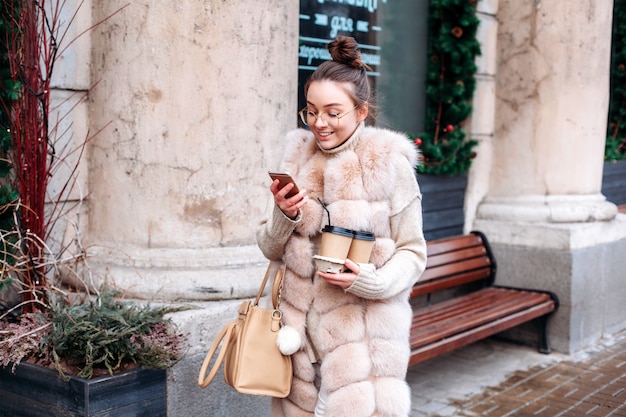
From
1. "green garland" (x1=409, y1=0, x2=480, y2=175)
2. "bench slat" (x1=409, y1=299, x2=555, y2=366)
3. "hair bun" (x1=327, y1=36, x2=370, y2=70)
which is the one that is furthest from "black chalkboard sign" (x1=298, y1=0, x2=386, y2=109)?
"hair bun" (x1=327, y1=36, x2=370, y2=70)

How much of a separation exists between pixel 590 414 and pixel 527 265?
1.75 meters

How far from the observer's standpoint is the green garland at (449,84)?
6.36m

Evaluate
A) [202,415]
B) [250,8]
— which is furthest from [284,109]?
[202,415]

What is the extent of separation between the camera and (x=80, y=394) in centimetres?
323

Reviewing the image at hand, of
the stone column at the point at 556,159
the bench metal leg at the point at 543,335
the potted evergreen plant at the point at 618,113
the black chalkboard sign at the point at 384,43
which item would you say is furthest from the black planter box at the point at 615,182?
the black chalkboard sign at the point at 384,43

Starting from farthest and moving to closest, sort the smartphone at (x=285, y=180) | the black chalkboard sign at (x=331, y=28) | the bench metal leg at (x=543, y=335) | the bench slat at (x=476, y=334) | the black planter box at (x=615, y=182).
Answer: the black planter box at (x=615, y=182) < the bench metal leg at (x=543, y=335) < the black chalkboard sign at (x=331, y=28) < the bench slat at (x=476, y=334) < the smartphone at (x=285, y=180)

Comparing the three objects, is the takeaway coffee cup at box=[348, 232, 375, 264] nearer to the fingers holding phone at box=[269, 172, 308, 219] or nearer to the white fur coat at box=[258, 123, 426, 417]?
the white fur coat at box=[258, 123, 426, 417]

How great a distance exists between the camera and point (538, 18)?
21.4ft

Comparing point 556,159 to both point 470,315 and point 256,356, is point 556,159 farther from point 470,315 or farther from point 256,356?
point 256,356

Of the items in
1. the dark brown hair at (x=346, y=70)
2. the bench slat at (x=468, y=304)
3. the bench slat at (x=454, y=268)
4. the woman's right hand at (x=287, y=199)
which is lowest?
the bench slat at (x=468, y=304)

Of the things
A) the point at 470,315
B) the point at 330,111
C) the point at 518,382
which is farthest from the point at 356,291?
the point at 518,382

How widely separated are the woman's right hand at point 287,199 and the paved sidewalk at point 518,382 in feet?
8.32

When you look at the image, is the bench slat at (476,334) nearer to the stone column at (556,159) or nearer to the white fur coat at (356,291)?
the stone column at (556,159)

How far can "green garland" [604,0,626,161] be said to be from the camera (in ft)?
30.4
